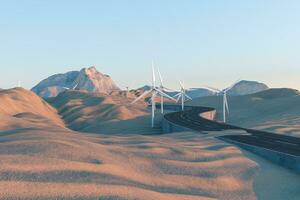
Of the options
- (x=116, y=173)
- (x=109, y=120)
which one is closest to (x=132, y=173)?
(x=116, y=173)

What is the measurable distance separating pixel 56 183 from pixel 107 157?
276 inches

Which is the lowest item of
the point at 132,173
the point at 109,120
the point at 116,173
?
the point at 109,120

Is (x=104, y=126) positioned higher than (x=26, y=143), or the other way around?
(x=26, y=143)

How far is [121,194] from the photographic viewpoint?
18.2 m

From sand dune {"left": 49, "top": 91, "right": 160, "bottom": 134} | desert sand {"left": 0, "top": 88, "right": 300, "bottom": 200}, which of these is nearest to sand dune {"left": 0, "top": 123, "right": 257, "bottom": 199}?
desert sand {"left": 0, "top": 88, "right": 300, "bottom": 200}

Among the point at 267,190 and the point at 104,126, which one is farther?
the point at 104,126

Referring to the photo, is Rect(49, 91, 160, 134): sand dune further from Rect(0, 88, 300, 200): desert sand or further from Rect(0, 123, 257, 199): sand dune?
Rect(0, 123, 257, 199): sand dune

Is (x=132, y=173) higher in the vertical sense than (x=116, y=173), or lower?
lower

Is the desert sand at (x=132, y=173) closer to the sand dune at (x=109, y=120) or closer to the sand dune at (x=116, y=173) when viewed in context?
the sand dune at (x=116, y=173)

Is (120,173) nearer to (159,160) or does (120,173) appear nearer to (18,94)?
(159,160)

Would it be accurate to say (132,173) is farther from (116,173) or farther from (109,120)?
(109,120)

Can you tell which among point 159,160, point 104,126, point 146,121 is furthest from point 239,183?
point 146,121

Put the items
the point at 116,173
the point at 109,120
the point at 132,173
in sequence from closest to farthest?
the point at 116,173 < the point at 132,173 < the point at 109,120

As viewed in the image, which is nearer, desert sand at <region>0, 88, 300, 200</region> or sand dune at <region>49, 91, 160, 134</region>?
desert sand at <region>0, 88, 300, 200</region>
